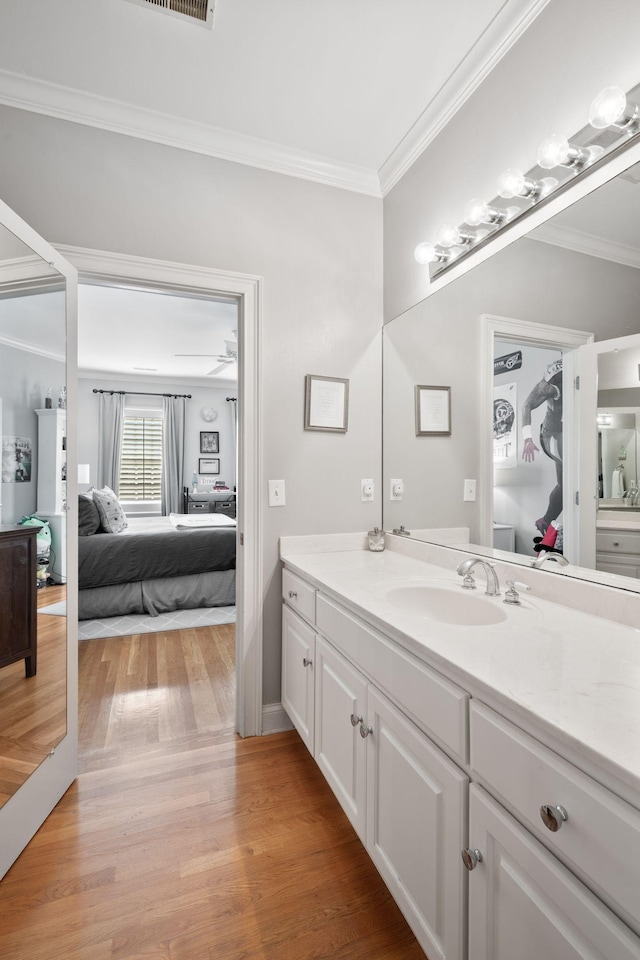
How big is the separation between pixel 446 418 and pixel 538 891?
1575mm

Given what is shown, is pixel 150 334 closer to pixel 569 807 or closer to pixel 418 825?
pixel 418 825

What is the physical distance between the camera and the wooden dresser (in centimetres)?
145

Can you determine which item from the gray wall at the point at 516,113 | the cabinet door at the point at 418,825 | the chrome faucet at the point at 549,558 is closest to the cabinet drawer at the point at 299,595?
the cabinet door at the point at 418,825

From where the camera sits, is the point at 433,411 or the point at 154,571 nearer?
the point at 433,411

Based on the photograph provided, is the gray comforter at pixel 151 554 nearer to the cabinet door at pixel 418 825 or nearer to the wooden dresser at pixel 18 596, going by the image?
the wooden dresser at pixel 18 596

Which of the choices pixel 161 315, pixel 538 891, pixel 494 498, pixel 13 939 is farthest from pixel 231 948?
pixel 161 315

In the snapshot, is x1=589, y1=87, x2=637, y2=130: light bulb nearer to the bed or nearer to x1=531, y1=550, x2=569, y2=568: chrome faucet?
x1=531, y1=550, x2=569, y2=568: chrome faucet

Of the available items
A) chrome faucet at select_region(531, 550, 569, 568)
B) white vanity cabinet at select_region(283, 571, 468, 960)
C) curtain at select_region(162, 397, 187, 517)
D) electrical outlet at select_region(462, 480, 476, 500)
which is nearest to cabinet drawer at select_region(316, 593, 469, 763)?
white vanity cabinet at select_region(283, 571, 468, 960)

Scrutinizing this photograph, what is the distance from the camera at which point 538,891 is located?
0.74m

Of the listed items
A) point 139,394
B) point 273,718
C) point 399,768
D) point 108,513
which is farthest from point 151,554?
point 139,394

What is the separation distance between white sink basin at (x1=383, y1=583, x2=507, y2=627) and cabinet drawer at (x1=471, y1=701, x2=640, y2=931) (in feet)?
2.06

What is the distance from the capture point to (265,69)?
1.75 meters

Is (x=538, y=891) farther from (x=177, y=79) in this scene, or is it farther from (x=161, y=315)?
(x=161, y=315)

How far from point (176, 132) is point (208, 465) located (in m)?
6.20
